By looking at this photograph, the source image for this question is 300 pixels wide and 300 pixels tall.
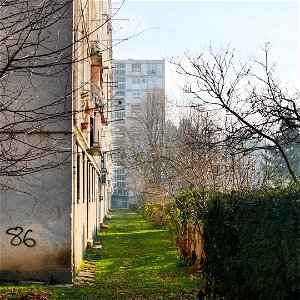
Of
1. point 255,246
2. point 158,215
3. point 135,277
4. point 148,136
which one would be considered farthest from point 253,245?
point 148,136

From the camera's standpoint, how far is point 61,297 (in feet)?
40.7

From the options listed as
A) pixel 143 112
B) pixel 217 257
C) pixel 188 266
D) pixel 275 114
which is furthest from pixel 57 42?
pixel 143 112

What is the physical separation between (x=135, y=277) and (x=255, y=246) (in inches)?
314

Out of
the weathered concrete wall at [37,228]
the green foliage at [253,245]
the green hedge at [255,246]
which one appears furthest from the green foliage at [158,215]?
the green hedge at [255,246]

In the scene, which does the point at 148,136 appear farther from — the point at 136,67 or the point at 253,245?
the point at 136,67

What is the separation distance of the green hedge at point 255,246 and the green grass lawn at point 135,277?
2018 millimetres

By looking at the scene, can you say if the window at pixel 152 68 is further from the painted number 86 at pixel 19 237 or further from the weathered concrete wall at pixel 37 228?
the painted number 86 at pixel 19 237

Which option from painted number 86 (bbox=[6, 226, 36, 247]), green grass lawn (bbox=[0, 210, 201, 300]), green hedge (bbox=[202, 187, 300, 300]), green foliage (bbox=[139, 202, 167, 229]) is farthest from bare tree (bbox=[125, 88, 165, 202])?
green hedge (bbox=[202, 187, 300, 300])

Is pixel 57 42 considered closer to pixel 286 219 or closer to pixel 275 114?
pixel 275 114

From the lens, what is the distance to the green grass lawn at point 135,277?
42.3 ft

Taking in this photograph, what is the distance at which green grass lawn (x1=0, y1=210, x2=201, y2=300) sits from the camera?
42.3 ft

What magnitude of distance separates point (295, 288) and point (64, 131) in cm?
826

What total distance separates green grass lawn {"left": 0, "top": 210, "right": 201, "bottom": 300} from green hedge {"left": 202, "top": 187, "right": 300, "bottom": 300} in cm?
202

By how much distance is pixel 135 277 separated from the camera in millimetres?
16109
